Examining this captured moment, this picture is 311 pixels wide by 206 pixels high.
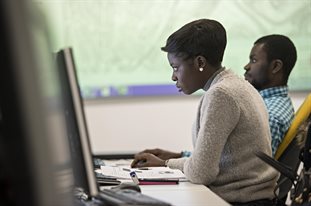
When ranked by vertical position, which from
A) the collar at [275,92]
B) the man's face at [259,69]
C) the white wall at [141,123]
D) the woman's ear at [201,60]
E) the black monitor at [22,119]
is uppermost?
the black monitor at [22,119]

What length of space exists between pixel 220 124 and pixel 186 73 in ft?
1.17

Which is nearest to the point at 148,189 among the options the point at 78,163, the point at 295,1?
the point at 78,163

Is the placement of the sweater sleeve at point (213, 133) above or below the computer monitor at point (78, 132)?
below

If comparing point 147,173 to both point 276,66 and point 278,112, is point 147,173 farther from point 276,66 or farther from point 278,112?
point 276,66

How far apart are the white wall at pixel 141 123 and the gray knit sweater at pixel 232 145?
1.74 metres

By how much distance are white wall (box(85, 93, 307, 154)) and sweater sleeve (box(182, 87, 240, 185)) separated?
1.88 metres

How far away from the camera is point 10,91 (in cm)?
38

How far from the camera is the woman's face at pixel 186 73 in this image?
2.00 meters

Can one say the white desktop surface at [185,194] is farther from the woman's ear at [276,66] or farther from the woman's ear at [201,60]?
the woman's ear at [276,66]

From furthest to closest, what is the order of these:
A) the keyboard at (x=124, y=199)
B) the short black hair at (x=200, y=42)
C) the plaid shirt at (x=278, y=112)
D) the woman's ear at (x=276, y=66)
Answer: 1. the woman's ear at (x=276, y=66)
2. the plaid shirt at (x=278, y=112)
3. the short black hair at (x=200, y=42)
4. the keyboard at (x=124, y=199)

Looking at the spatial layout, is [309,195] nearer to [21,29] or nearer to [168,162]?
[168,162]

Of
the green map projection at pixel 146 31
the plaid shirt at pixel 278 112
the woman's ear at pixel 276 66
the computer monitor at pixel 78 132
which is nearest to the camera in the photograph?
the computer monitor at pixel 78 132

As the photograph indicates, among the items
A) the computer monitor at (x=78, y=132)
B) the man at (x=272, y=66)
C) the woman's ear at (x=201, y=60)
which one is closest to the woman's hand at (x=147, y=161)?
the woman's ear at (x=201, y=60)

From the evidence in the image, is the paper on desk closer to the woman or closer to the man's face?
the woman
